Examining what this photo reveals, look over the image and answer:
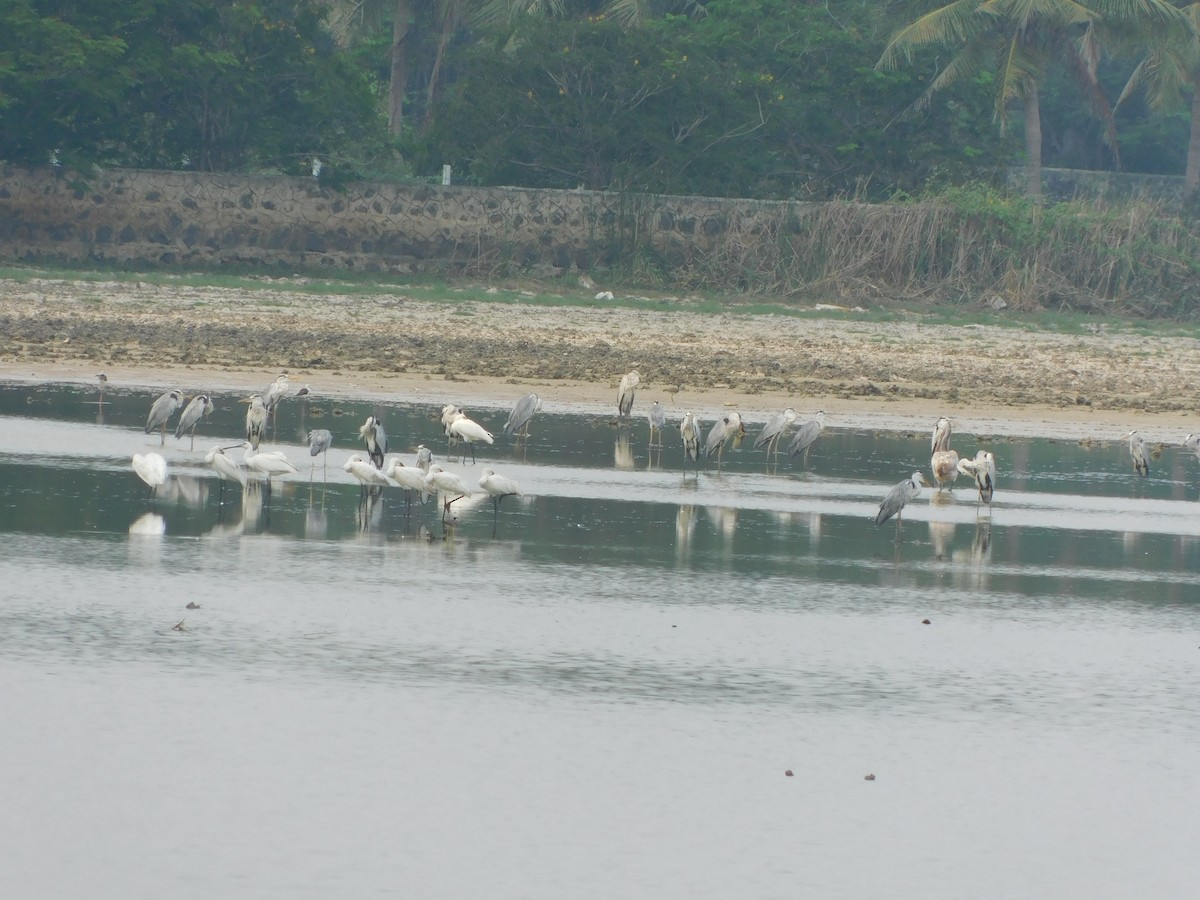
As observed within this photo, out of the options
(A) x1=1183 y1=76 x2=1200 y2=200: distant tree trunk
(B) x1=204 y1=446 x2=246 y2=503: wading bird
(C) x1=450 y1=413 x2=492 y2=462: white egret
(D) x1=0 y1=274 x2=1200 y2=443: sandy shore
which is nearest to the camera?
(B) x1=204 y1=446 x2=246 y2=503: wading bird

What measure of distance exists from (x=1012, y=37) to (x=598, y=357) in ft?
67.1

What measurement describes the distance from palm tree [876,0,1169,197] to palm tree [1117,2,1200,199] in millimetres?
930

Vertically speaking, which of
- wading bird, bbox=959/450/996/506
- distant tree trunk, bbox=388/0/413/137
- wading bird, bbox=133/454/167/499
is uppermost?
distant tree trunk, bbox=388/0/413/137

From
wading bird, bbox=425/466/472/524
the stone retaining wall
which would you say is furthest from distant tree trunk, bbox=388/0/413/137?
wading bird, bbox=425/466/472/524

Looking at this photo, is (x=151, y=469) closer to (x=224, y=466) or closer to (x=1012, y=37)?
(x=224, y=466)

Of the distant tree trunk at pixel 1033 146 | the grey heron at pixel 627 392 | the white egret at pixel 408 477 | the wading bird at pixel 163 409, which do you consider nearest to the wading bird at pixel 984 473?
the white egret at pixel 408 477

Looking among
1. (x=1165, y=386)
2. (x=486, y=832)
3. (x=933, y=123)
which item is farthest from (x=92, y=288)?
(x=486, y=832)

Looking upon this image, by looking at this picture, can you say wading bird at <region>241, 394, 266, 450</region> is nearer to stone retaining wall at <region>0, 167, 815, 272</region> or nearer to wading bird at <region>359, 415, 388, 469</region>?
wading bird at <region>359, 415, 388, 469</region>

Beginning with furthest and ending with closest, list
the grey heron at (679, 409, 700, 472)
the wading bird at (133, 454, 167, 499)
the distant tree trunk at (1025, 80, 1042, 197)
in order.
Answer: the distant tree trunk at (1025, 80, 1042, 197) → the grey heron at (679, 409, 700, 472) → the wading bird at (133, 454, 167, 499)

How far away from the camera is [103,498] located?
42.4 feet

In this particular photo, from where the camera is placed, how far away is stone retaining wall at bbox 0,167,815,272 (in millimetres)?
32656

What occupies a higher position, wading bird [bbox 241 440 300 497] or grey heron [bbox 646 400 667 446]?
grey heron [bbox 646 400 667 446]

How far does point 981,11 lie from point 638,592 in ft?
102

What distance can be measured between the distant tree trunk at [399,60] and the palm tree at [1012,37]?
1144 cm
